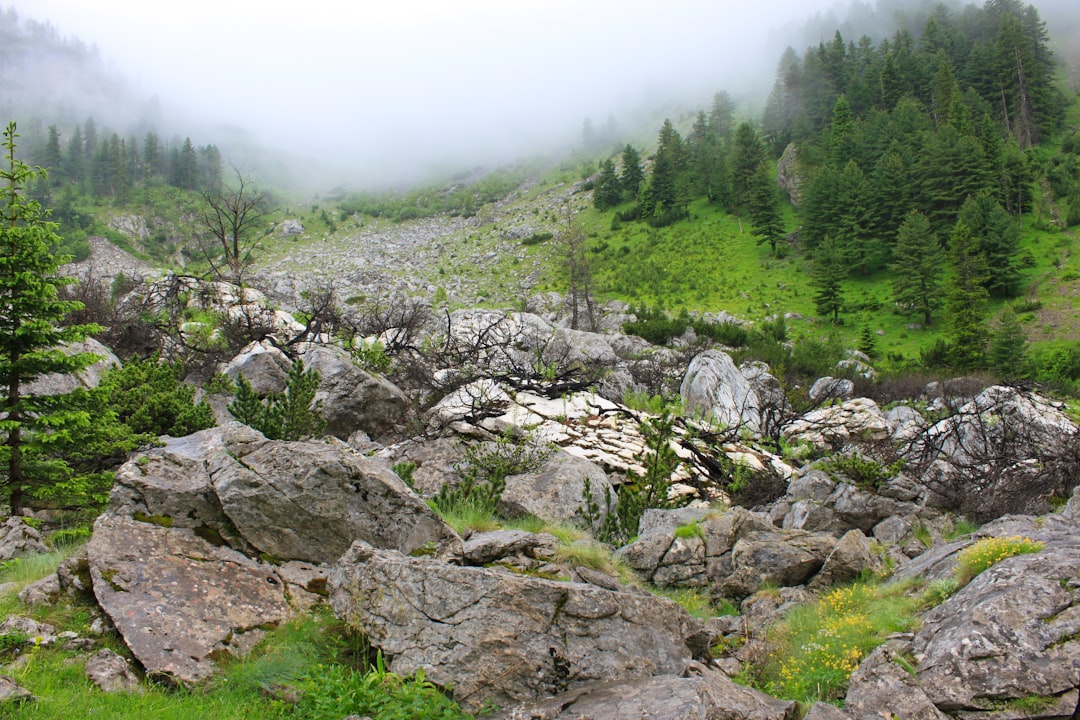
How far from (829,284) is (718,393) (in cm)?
3017

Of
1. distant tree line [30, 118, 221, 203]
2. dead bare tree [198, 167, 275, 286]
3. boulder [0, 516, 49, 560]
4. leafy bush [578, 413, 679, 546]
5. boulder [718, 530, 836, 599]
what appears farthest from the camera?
distant tree line [30, 118, 221, 203]

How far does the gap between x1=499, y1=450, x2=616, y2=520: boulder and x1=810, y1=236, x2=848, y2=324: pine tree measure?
1517 inches

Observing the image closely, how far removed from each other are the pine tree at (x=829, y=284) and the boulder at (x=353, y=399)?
127 feet

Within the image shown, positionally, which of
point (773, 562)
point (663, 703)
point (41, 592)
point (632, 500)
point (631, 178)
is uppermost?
point (631, 178)

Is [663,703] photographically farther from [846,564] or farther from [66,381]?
[66,381]

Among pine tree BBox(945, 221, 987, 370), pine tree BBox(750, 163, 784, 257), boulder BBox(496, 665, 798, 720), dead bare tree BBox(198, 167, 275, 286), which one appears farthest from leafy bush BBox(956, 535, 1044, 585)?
pine tree BBox(750, 163, 784, 257)

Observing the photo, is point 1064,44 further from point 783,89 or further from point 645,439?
point 645,439

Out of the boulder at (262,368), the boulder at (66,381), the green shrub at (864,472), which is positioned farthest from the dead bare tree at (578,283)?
the boulder at (66,381)

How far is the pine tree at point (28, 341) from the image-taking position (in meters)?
7.18

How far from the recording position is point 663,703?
13.1 ft

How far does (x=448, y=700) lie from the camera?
13.6ft

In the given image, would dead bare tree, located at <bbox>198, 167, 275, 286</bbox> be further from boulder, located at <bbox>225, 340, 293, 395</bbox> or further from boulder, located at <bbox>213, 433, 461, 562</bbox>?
boulder, located at <bbox>213, 433, 461, 562</bbox>

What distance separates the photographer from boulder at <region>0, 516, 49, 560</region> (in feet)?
20.2

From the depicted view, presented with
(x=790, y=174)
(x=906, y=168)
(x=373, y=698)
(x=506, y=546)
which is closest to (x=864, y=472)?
(x=506, y=546)
